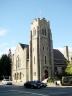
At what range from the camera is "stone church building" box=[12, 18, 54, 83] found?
69.3 m

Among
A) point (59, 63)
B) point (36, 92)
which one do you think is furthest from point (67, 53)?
point (36, 92)

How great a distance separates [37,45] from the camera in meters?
70.0

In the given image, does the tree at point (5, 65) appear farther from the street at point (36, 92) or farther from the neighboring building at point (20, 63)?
the street at point (36, 92)

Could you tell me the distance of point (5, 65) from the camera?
3433 inches

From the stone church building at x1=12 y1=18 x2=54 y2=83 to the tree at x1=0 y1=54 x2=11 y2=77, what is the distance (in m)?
11.9

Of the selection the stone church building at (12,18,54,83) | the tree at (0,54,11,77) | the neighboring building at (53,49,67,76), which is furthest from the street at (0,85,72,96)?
the tree at (0,54,11,77)

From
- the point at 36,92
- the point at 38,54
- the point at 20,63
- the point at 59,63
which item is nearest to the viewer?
the point at 36,92

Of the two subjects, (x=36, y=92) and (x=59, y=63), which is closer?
(x=36, y=92)

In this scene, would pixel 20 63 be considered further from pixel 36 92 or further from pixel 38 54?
pixel 36 92

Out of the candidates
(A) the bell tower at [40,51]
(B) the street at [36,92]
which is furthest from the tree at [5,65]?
(B) the street at [36,92]

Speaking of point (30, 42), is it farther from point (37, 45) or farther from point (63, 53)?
point (63, 53)

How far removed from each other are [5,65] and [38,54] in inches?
848

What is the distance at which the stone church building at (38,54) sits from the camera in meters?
69.3

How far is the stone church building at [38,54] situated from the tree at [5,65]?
11870 millimetres
